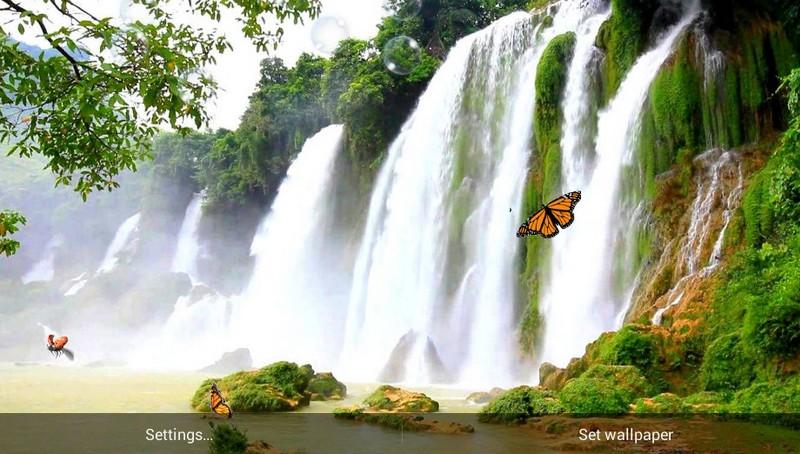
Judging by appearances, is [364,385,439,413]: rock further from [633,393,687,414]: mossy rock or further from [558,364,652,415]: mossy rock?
[633,393,687,414]: mossy rock

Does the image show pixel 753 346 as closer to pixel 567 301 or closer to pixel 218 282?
pixel 567 301

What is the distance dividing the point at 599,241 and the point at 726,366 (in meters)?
5.97

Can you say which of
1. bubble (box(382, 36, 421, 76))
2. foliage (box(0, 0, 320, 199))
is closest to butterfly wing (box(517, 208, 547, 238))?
foliage (box(0, 0, 320, 199))

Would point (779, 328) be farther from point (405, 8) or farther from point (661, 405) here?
point (405, 8)

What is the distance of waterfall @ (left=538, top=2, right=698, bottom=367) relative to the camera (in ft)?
48.7

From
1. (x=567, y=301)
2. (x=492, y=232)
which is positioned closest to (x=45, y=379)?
(x=492, y=232)

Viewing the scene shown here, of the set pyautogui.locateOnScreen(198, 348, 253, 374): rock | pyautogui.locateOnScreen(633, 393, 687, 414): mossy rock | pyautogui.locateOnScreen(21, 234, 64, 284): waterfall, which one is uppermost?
pyautogui.locateOnScreen(21, 234, 64, 284): waterfall

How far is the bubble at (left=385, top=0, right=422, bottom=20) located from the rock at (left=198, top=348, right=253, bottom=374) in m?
17.0

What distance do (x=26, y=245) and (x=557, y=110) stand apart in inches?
1682

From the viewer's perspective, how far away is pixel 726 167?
1343 centimetres

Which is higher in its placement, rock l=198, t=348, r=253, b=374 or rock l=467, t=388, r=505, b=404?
rock l=198, t=348, r=253, b=374

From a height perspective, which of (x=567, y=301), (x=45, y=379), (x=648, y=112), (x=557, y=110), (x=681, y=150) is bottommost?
(x=45, y=379)

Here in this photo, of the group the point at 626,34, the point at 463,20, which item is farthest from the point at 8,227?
the point at 463,20

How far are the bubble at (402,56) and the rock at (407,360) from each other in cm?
1393
